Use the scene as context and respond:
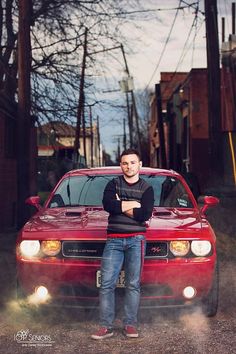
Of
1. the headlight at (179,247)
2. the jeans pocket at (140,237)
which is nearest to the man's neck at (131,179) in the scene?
the jeans pocket at (140,237)

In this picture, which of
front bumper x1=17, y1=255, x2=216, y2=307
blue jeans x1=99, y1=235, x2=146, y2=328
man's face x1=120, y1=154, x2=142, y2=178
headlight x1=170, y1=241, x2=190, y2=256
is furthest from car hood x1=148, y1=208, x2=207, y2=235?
→ man's face x1=120, y1=154, x2=142, y2=178

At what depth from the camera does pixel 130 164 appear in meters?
5.19

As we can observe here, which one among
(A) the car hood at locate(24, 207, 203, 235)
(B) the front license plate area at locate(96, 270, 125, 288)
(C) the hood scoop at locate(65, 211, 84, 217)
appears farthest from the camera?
(C) the hood scoop at locate(65, 211, 84, 217)

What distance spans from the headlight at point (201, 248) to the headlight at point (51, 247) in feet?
4.13

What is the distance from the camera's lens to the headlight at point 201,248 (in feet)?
18.4

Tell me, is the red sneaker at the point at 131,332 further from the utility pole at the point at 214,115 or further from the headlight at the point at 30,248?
the utility pole at the point at 214,115

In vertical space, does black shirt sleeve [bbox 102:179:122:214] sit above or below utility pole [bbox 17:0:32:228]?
below

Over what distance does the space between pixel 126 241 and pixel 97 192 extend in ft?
6.40

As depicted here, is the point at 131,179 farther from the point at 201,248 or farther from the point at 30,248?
the point at 30,248

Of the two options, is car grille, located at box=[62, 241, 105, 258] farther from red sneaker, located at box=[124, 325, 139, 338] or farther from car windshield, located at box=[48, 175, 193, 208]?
car windshield, located at box=[48, 175, 193, 208]

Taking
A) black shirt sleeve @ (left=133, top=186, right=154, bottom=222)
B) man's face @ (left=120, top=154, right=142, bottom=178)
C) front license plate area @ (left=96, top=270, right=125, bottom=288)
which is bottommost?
front license plate area @ (left=96, top=270, right=125, bottom=288)

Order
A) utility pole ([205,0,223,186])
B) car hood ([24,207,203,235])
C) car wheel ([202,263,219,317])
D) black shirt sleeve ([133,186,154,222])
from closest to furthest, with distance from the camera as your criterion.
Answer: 1. black shirt sleeve ([133,186,154,222])
2. car hood ([24,207,203,235])
3. car wheel ([202,263,219,317])
4. utility pole ([205,0,223,186])

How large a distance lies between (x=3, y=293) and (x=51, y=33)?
13.1 m

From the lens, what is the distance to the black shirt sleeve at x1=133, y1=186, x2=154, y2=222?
514 centimetres
